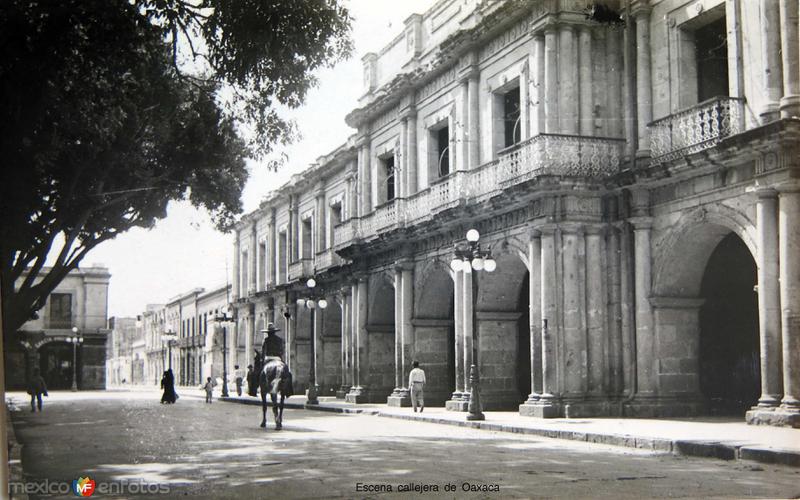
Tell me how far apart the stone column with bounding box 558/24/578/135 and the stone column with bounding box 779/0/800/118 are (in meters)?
4.57

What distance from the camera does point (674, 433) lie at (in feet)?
41.2

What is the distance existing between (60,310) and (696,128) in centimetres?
1127

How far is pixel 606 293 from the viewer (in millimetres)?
17531

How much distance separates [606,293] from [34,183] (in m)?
10.6

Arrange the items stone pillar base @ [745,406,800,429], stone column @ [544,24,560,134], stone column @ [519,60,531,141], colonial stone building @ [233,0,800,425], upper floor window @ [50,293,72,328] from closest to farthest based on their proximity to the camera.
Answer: stone pillar base @ [745,406,800,429], colonial stone building @ [233,0,800,425], upper floor window @ [50,293,72,328], stone column @ [544,24,560,134], stone column @ [519,60,531,141]

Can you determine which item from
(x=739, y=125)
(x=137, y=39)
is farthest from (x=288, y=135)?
(x=739, y=125)

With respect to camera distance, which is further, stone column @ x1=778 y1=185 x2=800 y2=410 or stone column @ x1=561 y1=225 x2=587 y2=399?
stone column @ x1=561 y1=225 x2=587 y2=399

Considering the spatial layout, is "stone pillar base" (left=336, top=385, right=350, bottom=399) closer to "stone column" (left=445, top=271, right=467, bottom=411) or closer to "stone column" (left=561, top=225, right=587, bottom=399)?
"stone column" (left=445, top=271, right=467, bottom=411)

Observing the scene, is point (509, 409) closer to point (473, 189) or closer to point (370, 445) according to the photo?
point (473, 189)

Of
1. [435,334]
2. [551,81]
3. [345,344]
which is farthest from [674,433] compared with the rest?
[345,344]

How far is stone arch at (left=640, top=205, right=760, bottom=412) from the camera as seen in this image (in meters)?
16.7

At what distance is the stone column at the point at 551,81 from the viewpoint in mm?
17766

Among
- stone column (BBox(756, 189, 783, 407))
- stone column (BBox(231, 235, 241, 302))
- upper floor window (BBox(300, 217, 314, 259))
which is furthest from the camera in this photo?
stone column (BBox(231, 235, 241, 302))

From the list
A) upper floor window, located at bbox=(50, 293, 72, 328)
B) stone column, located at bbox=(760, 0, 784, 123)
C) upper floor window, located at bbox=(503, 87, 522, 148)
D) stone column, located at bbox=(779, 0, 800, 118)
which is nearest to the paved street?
upper floor window, located at bbox=(50, 293, 72, 328)
